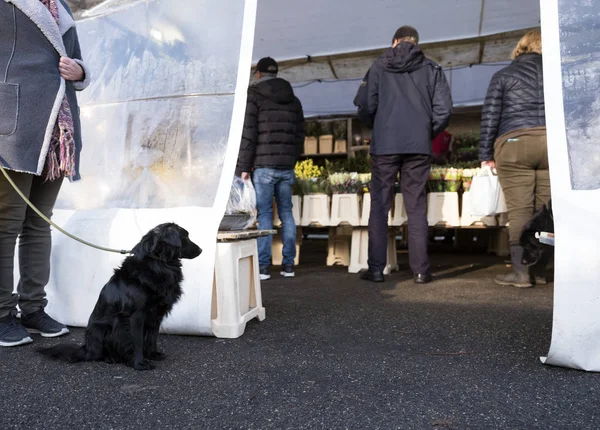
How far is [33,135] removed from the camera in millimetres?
2490

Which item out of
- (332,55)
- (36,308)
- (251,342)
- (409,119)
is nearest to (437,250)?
(332,55)

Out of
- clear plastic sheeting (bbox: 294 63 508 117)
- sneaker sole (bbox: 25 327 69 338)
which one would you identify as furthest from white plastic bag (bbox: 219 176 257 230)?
clear plastic sheeting (bbox: 294 63 508 117)

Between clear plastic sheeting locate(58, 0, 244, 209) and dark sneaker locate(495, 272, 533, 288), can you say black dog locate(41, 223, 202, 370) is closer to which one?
clear plastic sheeting locate(58, 0, 244, 209)

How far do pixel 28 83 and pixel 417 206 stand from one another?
3.28 metres

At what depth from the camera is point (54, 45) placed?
2582 millimetres

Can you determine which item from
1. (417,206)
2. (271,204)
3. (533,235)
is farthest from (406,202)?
(271,204)

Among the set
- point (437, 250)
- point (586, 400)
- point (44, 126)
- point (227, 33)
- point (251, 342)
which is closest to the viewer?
point (586, 400)

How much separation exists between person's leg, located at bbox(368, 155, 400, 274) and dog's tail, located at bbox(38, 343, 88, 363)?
2919 mm

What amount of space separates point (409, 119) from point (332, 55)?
3.06 metres

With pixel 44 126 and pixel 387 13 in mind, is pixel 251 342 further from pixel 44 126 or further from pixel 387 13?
pixel 387 13

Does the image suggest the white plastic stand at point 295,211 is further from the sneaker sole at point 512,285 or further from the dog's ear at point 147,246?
the dog's ear at point 147,246

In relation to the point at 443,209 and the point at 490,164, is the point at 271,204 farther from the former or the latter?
the point at 490,164

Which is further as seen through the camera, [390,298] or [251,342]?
[390,298]

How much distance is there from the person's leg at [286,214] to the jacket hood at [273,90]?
0.73 meters
